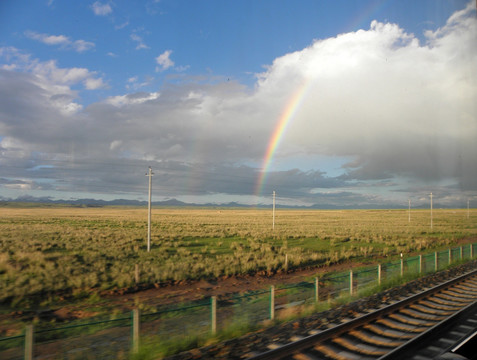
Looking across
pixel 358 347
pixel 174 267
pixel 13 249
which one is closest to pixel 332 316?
pixel 358 347

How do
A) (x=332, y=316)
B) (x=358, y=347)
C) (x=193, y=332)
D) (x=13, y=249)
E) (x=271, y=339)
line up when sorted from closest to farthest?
(x=358, y=347)
(x=271, y=339)
(x=193, y=332)
(x=332, y=316)
(x=13, y=249)

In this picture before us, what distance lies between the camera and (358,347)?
7.95 m

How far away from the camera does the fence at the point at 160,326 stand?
795cm

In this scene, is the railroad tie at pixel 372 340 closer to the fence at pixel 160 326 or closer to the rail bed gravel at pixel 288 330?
the rail bed gravel at pixel 288 330

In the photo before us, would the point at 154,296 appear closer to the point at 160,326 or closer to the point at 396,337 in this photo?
the point at 160,326

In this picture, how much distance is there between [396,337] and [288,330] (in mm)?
2715

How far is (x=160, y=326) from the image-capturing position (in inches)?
424

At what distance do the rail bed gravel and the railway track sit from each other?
533 millimetres

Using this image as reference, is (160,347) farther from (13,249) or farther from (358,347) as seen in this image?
(13,249)

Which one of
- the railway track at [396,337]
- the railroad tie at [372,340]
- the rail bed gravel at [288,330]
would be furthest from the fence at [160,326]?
→ the railroad tie at [372,340]

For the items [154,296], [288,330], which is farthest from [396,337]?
[154,296]

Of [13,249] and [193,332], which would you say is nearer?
[193,332]

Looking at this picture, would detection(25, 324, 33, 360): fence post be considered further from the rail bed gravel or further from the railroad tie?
the railroad tie

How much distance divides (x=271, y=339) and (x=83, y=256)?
65.8 feet
